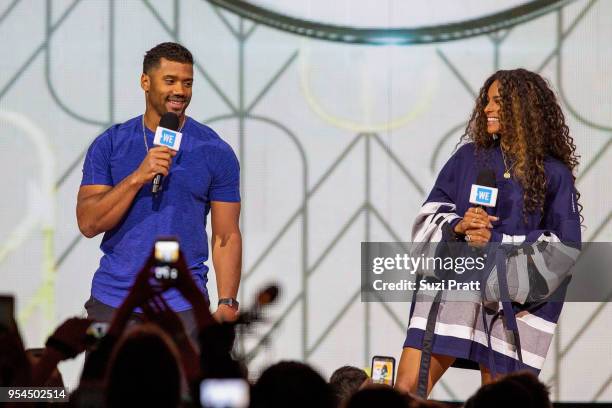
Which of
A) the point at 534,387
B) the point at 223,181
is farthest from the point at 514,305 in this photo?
the point at 534,387

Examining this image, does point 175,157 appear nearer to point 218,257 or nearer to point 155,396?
point 218,257

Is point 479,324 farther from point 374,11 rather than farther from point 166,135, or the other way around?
point 374,11

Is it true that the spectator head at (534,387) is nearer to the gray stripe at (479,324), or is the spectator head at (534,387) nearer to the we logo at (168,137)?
the gray stripe at (479,324)

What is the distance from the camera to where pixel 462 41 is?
5297 millimetres

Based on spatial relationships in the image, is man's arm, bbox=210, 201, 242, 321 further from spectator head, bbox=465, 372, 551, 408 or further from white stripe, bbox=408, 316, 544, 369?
spectator head, bbox=465, 372, 551, 408

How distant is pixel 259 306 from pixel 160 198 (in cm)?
150

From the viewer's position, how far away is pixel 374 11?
5.26m

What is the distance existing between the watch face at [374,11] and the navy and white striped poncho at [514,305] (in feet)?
4.31

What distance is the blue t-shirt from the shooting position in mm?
3852

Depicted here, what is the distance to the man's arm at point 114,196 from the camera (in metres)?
3.63

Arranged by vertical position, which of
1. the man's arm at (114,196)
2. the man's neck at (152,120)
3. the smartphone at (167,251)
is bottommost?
the smartphone at (167,251)

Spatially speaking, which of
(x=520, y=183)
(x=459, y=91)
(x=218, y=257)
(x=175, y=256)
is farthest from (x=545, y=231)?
(x=175, y=256)

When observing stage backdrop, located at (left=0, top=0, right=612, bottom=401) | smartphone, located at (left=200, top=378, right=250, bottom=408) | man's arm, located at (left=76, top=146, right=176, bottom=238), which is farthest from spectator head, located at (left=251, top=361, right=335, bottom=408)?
stage backdrop, located at (left=0, top=0, right=612, bottom=401)

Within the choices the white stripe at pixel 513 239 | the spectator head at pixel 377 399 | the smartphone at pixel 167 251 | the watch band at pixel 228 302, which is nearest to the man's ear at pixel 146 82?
the watch band at pixel 228 302
